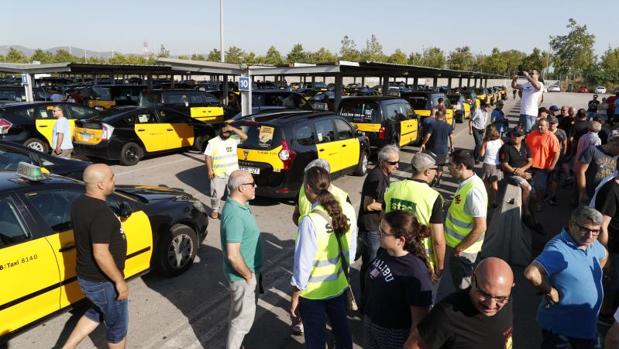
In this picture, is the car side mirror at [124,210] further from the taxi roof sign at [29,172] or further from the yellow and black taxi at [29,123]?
the yellow and black taxi at [29,123]

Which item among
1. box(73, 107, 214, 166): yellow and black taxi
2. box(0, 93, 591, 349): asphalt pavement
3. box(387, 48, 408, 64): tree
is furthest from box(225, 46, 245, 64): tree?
box(0, 93, 591, 349): asphalt pavement

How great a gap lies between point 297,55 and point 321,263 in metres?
63.1

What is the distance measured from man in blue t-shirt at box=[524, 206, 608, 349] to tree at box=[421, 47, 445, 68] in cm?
7920

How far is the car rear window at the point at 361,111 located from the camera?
1130cm

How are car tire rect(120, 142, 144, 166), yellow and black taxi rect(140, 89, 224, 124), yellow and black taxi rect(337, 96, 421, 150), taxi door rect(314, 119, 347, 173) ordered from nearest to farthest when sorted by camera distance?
taxi door rect(314, 119, 347, 173)
car tire rect(120, 142, 144, 166)
yellow and black taxi rect(337, 96, 421, 150)
yellow and black taxi rect(140, 89, 224, 124)

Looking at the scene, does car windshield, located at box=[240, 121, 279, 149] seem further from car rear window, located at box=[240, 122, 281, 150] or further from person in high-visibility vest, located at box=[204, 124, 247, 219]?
person in high-visibility vest, located at box=[204, 124, 247, 219]

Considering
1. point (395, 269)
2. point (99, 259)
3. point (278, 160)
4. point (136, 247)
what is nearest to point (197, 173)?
point (278, 160)

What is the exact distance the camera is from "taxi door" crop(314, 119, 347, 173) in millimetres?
8422

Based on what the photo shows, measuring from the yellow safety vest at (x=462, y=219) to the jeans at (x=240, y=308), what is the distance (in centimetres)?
183

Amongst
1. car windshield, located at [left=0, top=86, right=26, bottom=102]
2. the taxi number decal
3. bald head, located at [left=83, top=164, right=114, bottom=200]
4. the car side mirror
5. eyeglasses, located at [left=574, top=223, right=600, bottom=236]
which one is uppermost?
car windshield, located at [left=0, top=86, right=26, bottom=102]

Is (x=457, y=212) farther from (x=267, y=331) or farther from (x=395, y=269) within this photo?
(x=267, y=331)

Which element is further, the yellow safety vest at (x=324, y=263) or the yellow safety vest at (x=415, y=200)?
the yellow safety vest at (x=415, y=200)

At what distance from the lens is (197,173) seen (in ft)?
35.1

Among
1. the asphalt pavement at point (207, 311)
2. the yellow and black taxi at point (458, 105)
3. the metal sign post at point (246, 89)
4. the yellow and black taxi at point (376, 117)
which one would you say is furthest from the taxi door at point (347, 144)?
the yellow and black taxi at point (458, 105)
